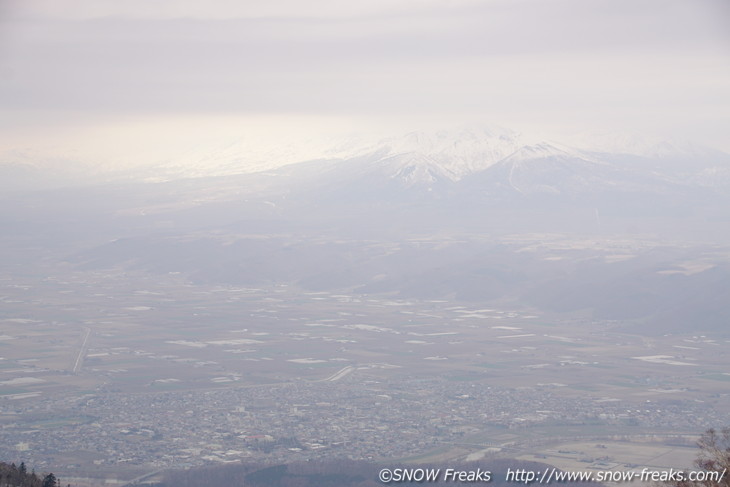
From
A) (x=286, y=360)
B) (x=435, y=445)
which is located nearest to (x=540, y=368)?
(x=286, y=360)

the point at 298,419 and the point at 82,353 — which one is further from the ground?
the point at 82,353

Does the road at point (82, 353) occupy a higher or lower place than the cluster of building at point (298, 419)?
higher

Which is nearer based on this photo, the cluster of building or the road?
the cluster of building

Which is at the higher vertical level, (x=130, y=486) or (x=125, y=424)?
(x=125, y=424)

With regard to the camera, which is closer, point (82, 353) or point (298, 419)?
point (298, 419)

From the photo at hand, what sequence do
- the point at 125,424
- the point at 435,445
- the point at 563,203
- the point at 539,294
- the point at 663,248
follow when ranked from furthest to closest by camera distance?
the point at 563,203
the point at 663,248
the point at 539,294
the point at 125,424
the point at 435,445

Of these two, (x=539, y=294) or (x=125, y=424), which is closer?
(x=125, y=424)

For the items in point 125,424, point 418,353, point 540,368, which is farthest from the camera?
point 418,353

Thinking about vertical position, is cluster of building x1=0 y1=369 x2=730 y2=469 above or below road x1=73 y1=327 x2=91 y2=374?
below

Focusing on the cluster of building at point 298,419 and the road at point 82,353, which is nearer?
the cluster of building at point 298,419

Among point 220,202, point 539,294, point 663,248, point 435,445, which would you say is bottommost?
point 435,445

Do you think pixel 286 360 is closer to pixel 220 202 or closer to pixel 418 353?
pixel 418 353
